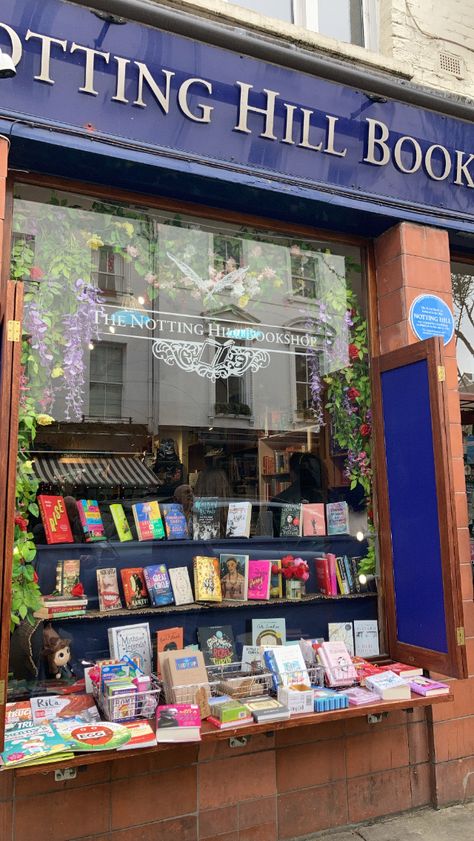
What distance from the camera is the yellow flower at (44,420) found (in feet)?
12.4

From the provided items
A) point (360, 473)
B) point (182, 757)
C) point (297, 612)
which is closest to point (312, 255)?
point (360, 473)

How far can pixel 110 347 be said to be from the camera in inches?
161

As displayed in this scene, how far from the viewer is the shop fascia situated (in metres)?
3.45

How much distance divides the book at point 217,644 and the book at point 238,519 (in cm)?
64

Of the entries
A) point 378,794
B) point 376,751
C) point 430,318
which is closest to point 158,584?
point 376,751

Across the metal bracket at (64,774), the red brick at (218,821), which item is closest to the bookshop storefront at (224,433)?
the red brick at (218,821)

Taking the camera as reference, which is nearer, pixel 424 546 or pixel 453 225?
pixel 424 546

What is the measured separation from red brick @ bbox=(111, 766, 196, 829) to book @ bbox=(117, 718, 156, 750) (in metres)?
0.47

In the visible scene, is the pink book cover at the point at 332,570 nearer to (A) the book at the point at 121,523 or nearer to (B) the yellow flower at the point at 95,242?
(A) the book at the point at 121,523

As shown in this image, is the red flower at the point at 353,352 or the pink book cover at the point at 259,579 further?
the red flower at the point at 353,352

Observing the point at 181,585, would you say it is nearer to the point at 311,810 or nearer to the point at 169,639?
the point at 169,639

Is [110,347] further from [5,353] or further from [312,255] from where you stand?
[312,255]

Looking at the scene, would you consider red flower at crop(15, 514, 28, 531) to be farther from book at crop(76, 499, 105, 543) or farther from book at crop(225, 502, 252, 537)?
book at crop(225, 502, 252, 537)

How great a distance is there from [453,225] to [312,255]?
1057mm
